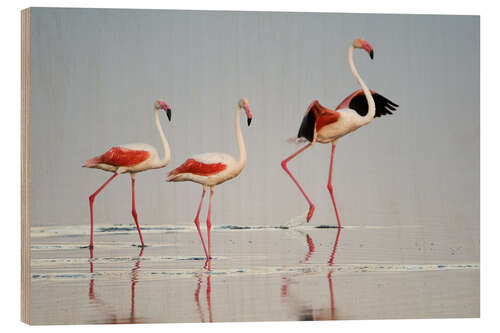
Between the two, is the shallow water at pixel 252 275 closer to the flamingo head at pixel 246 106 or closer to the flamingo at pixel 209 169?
the flamingo at pixel 209 169

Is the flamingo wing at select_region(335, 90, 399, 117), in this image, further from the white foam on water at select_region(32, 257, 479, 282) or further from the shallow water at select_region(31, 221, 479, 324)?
the white foam on water at select_region(32, 257, 479, 282)

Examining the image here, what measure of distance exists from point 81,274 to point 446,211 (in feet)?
10.4

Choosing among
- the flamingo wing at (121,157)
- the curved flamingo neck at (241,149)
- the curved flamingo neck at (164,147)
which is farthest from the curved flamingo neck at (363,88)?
the flamingo wing at (121,157)

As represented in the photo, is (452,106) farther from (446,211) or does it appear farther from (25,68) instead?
(25,68)

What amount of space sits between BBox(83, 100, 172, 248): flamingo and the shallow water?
0.24 metres

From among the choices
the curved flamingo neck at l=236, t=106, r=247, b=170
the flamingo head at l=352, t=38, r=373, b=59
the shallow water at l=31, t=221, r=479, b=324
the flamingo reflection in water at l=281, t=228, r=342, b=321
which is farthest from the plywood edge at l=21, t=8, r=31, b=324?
the flamingo head at l=352, t=38, r=373, b=59

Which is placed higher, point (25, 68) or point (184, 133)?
point (25, 68)

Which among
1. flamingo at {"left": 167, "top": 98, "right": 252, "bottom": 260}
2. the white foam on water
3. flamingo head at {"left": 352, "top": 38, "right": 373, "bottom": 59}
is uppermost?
flamingo head at {"left": 352, "top": 38, "right": 373, "bottom": 59}

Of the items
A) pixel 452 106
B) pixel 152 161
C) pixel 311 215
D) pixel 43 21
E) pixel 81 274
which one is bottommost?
pixel 81 274

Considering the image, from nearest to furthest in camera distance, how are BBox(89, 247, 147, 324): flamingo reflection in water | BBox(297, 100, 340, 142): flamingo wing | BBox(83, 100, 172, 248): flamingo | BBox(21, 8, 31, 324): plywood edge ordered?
BBox(89, 247, 147, 324): flamingo reflection in water < BBox(21, 8, 31, 324): plywood edge < BBox(83, 100, 172, 248): flamingo < BBox(297, 100, 340, 142): flamingo wing

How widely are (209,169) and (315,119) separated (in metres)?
1.01

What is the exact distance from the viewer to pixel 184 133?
6.87 meters

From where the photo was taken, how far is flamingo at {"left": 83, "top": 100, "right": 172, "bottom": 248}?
6785 mm

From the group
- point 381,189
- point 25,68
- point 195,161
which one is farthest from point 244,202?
point 25,68
